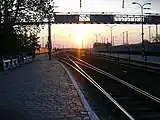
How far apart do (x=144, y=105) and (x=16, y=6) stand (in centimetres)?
3224

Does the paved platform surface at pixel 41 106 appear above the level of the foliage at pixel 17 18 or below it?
below

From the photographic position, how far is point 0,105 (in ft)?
41.8

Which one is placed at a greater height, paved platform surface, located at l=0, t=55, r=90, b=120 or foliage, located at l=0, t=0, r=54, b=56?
foliage, located at l=0, t=0, r=54, b=56

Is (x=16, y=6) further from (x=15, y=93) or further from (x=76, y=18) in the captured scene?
(x=76, y=18)

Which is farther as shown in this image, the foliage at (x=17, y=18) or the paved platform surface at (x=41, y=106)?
the foliage at (x=17, y=18)

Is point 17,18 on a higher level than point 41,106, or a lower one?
higher

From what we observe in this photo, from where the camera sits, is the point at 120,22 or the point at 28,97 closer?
the point at 28,97

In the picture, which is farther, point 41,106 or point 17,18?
point 17,18

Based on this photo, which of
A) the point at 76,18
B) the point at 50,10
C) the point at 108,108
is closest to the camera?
the point at 108,108

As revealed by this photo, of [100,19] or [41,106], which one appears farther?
[100,19]

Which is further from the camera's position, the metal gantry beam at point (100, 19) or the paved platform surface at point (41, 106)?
the metal gantry beam at point (100, 19)

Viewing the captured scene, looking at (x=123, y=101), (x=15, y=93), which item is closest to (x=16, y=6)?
(x=15, y=93)

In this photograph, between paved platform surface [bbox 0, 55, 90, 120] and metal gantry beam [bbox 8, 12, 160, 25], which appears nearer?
paved platform surface [bbox 0, 55, 90, 120]

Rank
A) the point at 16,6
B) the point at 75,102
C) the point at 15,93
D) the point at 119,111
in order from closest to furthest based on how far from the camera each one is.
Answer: the point at 119,111
the point at 75,102
the point at 15,93
the point at 16,6
